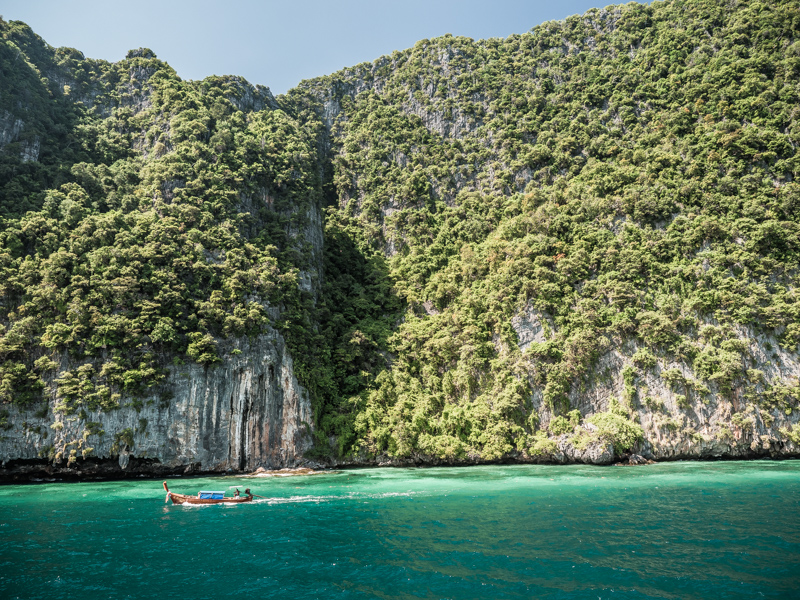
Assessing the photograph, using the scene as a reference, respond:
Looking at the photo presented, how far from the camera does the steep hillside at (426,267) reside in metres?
34.5

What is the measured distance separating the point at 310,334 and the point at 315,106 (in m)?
47.3

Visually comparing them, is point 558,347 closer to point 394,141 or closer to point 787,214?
point 787,214

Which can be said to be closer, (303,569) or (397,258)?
(303,569)

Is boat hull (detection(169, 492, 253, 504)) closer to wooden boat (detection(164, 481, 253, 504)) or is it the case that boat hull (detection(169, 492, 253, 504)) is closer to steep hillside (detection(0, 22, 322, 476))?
wooden boat (detection(164, 481, 253, 504))

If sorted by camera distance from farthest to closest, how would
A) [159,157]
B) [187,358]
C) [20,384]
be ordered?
[159,157] → [187,358] → [20,384]

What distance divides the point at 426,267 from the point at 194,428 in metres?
29.7

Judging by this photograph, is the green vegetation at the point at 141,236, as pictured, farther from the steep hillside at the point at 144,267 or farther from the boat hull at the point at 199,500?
the boat hull at the point at 199,500

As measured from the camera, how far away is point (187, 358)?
37250mm

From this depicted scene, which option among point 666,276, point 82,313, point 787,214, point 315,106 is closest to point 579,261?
point 666,276

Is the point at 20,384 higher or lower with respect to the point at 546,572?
higher

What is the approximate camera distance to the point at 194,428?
35750 millimetres

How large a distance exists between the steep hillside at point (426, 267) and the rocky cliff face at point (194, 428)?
0.19 m

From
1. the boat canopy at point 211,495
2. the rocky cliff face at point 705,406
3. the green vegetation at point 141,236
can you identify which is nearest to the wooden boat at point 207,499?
the boat canopy at point 211,495

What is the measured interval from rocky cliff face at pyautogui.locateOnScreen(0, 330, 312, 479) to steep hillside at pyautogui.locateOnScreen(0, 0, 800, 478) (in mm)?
189
